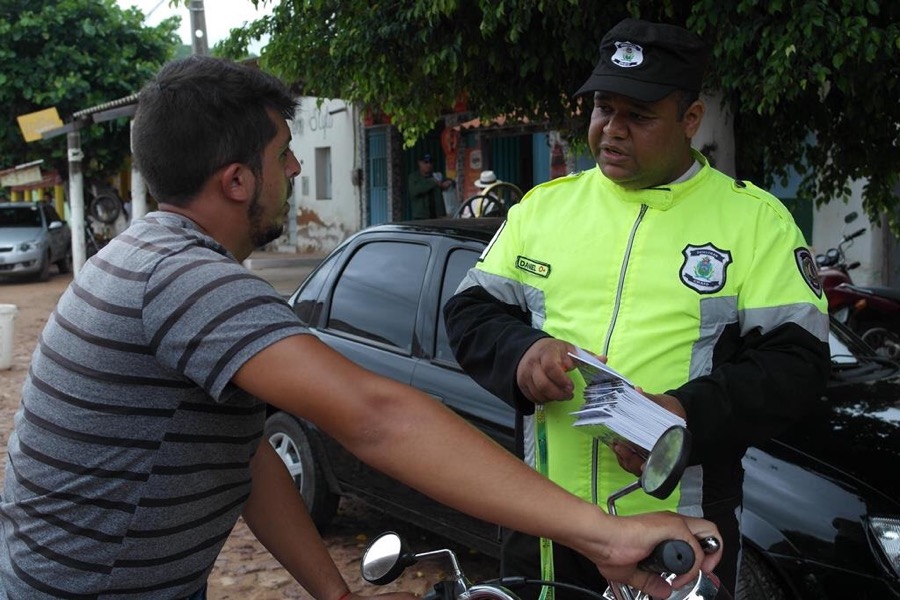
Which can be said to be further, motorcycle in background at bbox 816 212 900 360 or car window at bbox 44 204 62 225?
car window at bbox 44 204 62 225

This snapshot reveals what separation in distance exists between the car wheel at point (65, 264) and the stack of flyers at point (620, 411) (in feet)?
72.1

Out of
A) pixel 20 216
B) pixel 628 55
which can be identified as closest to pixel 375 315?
pixel 628 55

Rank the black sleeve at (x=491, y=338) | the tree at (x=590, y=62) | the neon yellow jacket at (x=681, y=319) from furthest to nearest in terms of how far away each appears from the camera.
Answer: the tree at (x=590, y=62), the black sleeve at (x=491, y=338), the neon yellow jacket at (x=681, y=319)

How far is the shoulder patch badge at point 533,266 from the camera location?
2299 mm

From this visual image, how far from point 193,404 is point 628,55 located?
4.26ft

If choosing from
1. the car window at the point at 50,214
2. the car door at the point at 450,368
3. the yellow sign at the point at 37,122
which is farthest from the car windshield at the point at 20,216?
the car door at the point at 450,368

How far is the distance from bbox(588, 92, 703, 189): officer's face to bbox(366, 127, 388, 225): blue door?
51.8ft

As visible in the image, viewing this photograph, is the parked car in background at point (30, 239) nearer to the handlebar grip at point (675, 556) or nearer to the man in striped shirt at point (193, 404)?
the man in striped shirt at point (193, 404)

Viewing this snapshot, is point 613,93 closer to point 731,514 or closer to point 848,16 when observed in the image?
point 731,514

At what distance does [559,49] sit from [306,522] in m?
4.30

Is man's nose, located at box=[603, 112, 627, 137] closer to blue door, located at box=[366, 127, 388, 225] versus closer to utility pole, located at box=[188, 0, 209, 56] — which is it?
utility pole, located at box=[188, 0, 209, 56]

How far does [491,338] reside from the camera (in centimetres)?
222

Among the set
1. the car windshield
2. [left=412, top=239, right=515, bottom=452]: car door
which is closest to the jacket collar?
[left=412, top=239, right=515, bottom=452]: car door

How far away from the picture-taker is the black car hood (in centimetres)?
329
